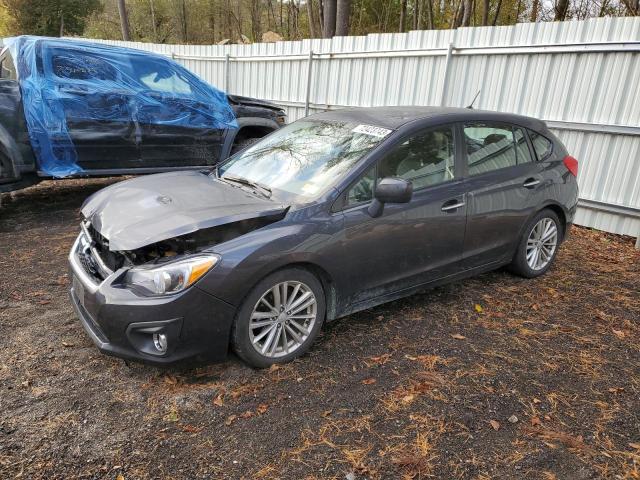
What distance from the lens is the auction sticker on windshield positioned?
358 cm

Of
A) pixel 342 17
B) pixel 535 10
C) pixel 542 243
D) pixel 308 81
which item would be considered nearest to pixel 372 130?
pixel 542 243

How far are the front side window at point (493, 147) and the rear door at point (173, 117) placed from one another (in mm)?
4371

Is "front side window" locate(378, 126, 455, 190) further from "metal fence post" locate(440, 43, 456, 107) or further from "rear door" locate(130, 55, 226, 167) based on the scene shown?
"rear door" locate(130, 55, 226, 167)

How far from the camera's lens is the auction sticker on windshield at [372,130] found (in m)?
3.58

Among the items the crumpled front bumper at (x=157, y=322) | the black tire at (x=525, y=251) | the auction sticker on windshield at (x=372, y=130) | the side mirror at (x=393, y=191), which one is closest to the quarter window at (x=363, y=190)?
the side mirror at (x=393, y=191)

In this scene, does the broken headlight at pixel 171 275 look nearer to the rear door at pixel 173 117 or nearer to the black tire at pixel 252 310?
the black tire at pixel 252 310

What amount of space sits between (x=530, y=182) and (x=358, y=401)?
2.68 meters

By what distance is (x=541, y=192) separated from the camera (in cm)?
442

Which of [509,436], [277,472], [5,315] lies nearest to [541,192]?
[509,436]

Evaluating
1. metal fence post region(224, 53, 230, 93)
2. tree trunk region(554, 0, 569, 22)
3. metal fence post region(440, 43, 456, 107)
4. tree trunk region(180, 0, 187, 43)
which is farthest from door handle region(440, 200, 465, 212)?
tree trunk region(180, 0, 187, 43)

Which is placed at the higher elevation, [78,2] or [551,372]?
[78,2]

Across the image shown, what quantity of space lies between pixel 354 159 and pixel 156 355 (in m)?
1.83

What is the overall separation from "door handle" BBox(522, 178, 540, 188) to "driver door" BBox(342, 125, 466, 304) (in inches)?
32.5

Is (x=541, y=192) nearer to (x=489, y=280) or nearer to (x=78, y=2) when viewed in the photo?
(x=489, y=280)
